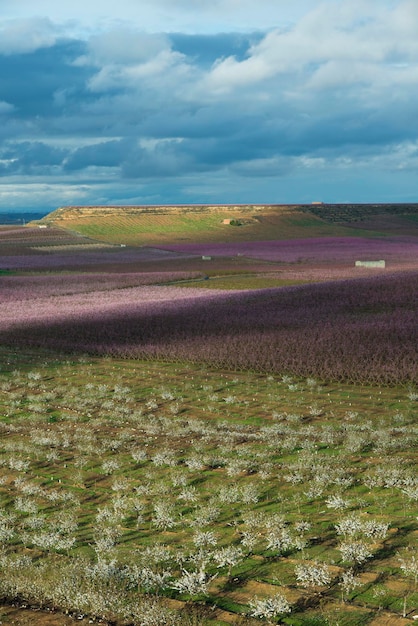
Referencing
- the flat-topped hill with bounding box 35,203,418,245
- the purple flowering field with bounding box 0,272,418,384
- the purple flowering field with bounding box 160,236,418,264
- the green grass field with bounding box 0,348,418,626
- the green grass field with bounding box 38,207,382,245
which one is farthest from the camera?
the flat-topped hill with bounding box 35,203,418,245

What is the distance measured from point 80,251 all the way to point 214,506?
275 feet

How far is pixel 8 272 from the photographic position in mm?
66562

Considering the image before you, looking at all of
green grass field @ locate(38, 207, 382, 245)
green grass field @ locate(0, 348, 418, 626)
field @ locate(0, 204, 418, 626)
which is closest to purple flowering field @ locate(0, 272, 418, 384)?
field @ locate(0, 204, 418, 626)

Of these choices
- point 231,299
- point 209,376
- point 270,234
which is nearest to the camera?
point 209,376

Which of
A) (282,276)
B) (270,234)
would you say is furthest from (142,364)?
(270,234)

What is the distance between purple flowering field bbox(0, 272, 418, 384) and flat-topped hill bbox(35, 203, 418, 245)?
243ft

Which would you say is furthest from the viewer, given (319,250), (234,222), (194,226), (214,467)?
(194,226)

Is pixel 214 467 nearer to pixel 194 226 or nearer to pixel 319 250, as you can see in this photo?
pixel 319 250

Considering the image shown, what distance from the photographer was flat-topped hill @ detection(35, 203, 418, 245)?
119 m

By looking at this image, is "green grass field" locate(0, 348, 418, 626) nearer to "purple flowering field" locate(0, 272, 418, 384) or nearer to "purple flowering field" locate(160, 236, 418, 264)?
"purple flowering field" locate(0, 272, 418, 384)

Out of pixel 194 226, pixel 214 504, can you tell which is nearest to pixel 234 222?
pixel 194 226

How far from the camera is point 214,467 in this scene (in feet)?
43.0

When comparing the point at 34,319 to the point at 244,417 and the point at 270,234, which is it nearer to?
the point at 244,417

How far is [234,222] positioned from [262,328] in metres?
104
